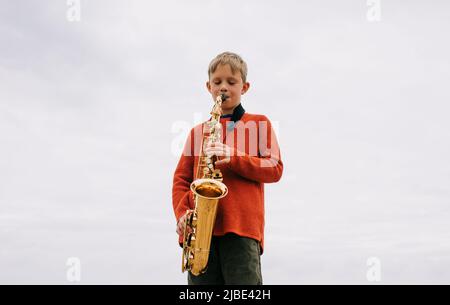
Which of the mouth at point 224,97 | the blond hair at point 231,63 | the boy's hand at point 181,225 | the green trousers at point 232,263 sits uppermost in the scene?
the blond hair at point 231,63

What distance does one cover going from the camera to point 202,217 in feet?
12.5

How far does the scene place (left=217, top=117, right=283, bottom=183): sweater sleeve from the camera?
3857 mm

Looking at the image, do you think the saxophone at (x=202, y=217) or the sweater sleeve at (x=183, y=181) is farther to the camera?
the sweater sleeve at (x=183, y=181)

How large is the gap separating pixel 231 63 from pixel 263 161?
3.35 ft

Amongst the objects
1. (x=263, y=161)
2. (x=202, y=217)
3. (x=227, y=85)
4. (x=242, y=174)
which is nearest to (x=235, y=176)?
(x=242, y=174)

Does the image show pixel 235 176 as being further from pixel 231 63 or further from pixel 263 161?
pixel 231 63

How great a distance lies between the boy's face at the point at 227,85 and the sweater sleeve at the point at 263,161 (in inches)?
15.1

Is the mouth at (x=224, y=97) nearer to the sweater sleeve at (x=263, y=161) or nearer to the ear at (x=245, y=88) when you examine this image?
Result: the ear at (x=245, y=88)

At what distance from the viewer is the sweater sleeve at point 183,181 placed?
425 centimetres

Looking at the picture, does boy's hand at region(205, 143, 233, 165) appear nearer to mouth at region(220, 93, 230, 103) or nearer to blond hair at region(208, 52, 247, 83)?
mouth at region(220, 93, 230, 103)

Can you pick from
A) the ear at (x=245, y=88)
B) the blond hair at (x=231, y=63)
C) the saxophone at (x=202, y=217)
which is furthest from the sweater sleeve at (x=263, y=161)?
the blond hair at (x=231, y=63)
